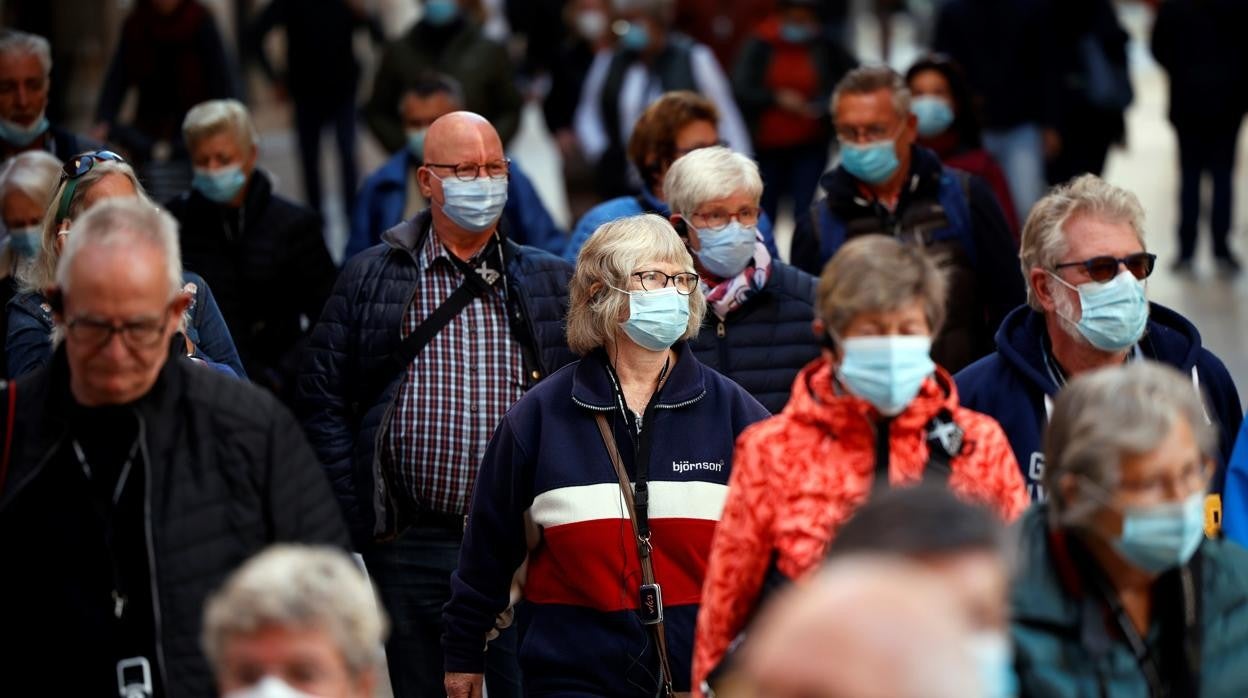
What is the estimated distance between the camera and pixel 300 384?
646 centimetres

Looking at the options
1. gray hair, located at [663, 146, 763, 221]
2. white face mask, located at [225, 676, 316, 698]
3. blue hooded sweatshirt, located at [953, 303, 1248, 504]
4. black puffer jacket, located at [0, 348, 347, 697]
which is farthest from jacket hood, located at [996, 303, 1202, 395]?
white face mask, located at [225, 676, 316, 698]

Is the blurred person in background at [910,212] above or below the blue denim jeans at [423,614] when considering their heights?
above

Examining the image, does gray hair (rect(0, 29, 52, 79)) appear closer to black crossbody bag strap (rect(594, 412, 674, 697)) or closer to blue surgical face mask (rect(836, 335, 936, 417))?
black crossbody bag strap (rect(594, 412, 674, 697))

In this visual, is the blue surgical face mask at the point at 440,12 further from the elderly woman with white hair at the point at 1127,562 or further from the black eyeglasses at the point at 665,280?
the elderly woman with white hair at the point at 1127,562

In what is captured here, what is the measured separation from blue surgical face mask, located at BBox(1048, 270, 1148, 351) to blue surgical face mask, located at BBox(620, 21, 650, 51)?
25.3ft

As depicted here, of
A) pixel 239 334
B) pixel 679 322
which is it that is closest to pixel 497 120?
pixel 239 334

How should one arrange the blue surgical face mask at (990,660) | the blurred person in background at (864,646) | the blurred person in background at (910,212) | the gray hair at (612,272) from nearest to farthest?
the blurred person in background at (864,646) < the blue surgical face mask at (990,660) < the gray hair at (612,272) < the blurred person in background at (910,212)

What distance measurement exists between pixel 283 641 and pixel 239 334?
15.9 feet

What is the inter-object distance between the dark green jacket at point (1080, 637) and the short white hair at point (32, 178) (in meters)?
4.49

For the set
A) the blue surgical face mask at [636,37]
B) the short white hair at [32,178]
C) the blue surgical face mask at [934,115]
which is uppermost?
the blue surgical face mask at [636,37]

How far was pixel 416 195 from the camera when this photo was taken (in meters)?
9.44

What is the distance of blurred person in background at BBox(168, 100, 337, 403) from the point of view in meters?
8.14

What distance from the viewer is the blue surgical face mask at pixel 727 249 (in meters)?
6.65

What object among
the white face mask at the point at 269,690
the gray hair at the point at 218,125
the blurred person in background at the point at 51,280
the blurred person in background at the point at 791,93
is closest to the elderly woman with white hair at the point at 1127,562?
the white face mask at the point at 269,690
